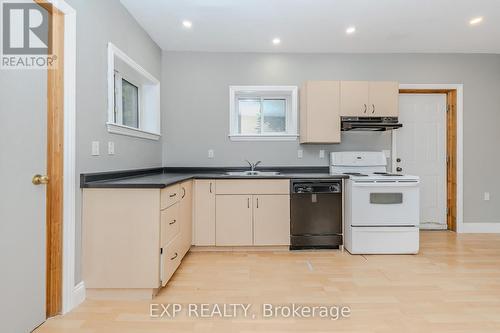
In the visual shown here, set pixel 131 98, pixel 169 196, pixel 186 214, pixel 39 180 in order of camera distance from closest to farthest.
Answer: pixel 39 180 < pixel 169 196 < pixel 186 214 < pixel 131 98

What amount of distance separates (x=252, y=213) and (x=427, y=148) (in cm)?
283

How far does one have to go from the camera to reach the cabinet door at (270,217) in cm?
319

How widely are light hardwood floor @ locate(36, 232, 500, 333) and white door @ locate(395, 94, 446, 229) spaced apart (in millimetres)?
856

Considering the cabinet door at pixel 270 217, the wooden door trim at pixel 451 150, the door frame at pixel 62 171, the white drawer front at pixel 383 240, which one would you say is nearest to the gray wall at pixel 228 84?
the wooden door trim at pixel 451 150

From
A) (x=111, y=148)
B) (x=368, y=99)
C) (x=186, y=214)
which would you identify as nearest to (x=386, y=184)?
(x=368, y=99)

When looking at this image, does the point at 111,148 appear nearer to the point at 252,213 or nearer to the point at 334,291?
the point at 252,213

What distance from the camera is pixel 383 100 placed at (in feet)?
11.5

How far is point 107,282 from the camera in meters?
2.06

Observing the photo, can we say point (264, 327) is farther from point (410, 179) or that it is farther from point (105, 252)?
point (410, 179)

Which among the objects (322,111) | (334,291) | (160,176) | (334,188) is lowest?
(334,291)

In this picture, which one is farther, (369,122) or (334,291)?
(369,122)

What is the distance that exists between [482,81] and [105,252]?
5.16 m

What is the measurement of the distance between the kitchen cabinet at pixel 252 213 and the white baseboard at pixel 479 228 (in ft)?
8.86

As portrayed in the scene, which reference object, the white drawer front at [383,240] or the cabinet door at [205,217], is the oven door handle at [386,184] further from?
the cabinet door at [205,217]
